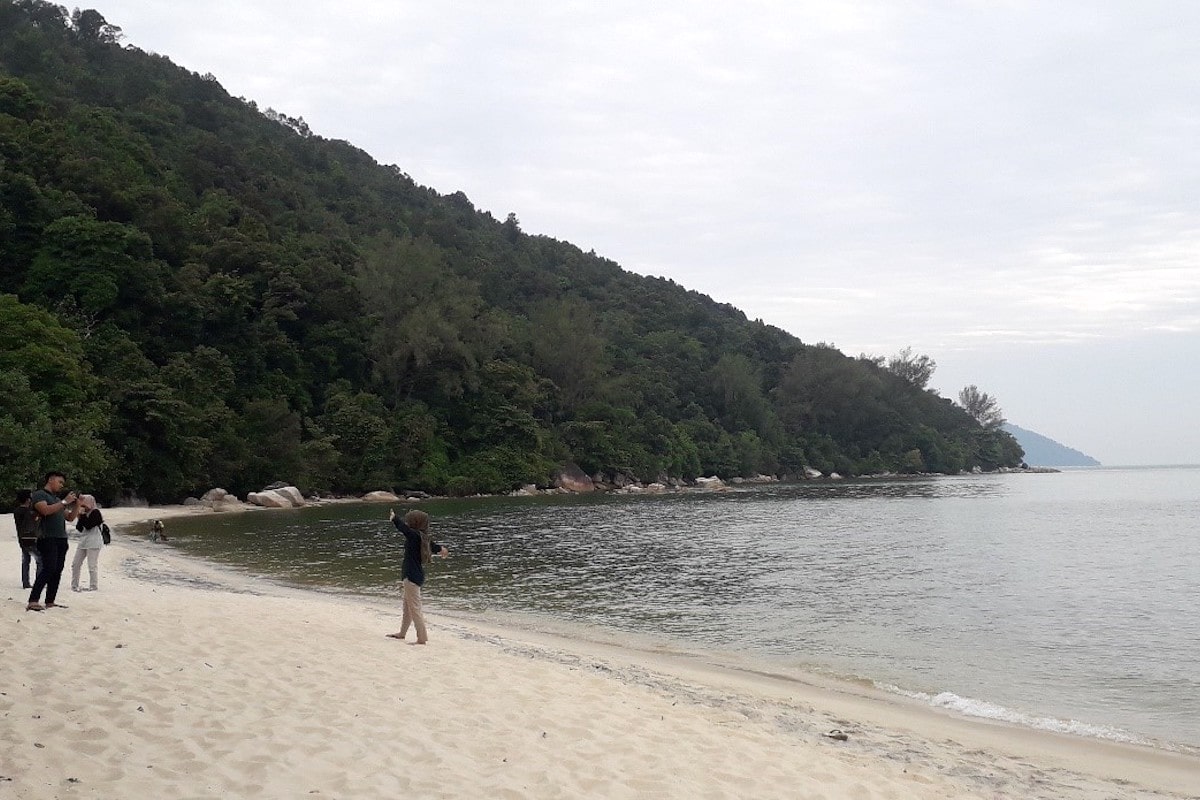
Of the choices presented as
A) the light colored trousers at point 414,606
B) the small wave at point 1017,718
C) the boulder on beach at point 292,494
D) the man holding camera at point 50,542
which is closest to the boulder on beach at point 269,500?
the boulder on beach at point 292,494

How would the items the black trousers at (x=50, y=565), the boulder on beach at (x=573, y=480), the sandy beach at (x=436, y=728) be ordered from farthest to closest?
the boulder on beach at (x=573, y=480), the black trousers at (x=50, y=565), the sandy beach at (x=436, y=728)

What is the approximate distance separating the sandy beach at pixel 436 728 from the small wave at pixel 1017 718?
1.36 ft

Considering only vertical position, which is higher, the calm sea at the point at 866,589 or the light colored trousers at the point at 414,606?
the light colored trousers at the point at 414,606

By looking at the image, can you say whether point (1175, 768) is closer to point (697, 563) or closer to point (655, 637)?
point (655, 637)

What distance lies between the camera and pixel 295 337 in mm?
77000

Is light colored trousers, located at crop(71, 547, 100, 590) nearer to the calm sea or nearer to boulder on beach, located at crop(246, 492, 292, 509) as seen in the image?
the calm sea

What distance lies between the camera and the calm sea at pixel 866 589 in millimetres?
14539

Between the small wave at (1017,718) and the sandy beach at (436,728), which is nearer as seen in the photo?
the sandy beach at (436,728)

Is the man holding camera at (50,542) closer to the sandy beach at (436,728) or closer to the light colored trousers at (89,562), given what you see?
the sandy beach at (436,728)

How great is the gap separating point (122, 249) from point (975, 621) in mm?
59541

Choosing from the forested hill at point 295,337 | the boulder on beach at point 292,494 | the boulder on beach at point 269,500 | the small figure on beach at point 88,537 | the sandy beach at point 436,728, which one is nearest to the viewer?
the sandy beach at point 436,728

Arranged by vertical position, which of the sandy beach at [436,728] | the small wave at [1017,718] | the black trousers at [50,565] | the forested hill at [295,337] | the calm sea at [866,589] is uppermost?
the forested hill at [295,337]

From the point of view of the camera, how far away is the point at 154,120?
90188 millimetres

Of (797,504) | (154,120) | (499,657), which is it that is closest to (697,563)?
(499,657)
